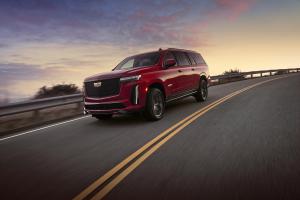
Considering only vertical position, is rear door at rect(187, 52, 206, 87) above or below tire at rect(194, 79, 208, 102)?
above

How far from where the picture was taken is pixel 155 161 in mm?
5332

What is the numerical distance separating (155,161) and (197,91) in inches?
310

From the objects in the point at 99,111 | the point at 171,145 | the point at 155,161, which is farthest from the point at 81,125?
the point at 155,161

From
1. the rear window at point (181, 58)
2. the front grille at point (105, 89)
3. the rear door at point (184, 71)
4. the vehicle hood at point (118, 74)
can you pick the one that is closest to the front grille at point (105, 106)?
the front grille at point (105, 89)

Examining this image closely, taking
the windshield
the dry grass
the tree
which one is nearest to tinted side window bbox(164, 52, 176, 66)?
the windshield

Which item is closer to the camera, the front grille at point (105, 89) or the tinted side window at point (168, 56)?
the front grille at point (105, 89)

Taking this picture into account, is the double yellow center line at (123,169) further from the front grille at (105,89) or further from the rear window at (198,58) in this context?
the rear window at (198,58)

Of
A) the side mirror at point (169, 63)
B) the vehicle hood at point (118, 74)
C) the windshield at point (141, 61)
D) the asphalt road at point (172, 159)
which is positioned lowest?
the asphalt road at point (172, 159)

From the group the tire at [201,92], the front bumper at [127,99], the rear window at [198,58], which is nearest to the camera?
the front bumper at [127,99]

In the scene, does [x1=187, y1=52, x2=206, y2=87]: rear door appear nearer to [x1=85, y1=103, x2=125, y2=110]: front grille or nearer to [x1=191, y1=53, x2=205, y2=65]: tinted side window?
[x1=191, y1=53, x2=205, y2=65]: tinted side window

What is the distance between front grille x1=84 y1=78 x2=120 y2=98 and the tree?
350 inches

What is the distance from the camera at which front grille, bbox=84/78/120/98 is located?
29.1 ft

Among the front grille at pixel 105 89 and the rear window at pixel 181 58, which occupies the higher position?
the rear window at pixel 181 58

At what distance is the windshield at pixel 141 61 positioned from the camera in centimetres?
1026
